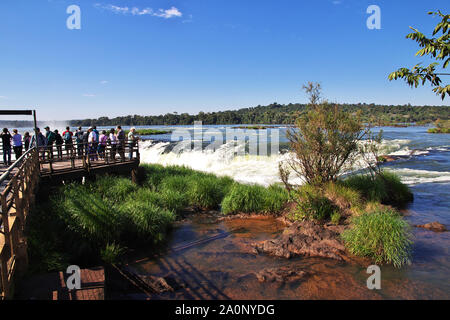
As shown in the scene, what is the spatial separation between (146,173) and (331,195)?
32.0 feet

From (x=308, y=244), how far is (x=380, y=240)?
6.19 ft

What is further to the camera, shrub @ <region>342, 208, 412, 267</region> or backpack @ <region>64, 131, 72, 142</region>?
backpack @ <region>64, 131, 72, 142</region>

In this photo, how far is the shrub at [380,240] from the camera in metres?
7.62

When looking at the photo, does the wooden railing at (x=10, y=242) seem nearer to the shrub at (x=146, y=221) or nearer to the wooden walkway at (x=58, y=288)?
the wooden walkway at (x=58, y=288)

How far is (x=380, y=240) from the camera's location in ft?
25.7

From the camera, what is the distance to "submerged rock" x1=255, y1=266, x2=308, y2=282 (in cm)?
695

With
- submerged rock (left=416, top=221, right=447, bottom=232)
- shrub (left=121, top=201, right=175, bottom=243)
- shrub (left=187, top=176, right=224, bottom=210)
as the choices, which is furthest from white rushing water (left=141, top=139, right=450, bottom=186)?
shrub (left=121, top=201, right=175, bottom=243)

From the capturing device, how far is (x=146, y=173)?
Result: 16359 millimetres

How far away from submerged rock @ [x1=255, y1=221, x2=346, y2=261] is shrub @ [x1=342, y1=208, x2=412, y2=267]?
0.42m

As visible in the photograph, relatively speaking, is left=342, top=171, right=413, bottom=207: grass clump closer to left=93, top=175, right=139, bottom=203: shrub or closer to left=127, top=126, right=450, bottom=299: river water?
left=127, top=126, right=450, bottom=299: river water

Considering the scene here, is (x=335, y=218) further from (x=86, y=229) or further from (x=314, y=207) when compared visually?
(x=86, y=229)

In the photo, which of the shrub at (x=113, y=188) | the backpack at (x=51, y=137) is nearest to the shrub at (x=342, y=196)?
the shrub at (x=113, y=188)

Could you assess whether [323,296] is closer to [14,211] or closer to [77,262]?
[77,262]

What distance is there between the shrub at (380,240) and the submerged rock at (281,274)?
1937mm
